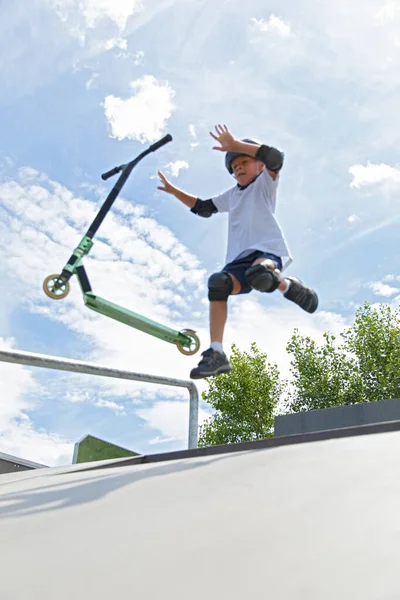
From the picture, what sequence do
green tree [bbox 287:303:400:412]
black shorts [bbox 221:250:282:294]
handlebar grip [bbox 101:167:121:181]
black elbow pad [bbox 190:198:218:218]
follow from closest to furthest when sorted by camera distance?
black shorts [bbox 221:250:282:294] → black elbow pad [bbox 190:198:218:218] → handlebar grip [bbox 101:167:121:181] → green tree [bbox 287:303:400:412]

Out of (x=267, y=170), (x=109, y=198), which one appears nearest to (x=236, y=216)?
(x=267, y=170)

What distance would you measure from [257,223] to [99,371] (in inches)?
59.7

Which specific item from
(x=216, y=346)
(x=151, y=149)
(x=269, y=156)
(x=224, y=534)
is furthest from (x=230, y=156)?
(x=224, y=534)

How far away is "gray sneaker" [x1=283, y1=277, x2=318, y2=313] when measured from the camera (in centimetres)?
289

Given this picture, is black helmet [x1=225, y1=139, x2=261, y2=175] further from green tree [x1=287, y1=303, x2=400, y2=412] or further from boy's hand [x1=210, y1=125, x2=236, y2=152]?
green tree [x1=287, y1=303, x2=400, y2=412]

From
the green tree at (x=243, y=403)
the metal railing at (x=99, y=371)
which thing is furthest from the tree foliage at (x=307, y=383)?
the metal railing at (x=99, y=371)

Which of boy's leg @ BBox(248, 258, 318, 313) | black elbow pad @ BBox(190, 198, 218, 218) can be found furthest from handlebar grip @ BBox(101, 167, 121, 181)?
boy's leg @ BBox(248, 258, 318, 313)

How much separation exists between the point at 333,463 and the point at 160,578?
810mm

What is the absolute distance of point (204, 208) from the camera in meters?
3.63

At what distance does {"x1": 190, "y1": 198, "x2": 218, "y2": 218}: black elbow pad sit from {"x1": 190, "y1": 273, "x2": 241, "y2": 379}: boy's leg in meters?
0.84

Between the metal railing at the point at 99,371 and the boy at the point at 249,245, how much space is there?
1.14 metres

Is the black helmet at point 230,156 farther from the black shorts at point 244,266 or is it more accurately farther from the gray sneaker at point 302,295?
the gray sneaker at point 302,295

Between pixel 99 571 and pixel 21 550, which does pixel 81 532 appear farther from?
pixel 99 571

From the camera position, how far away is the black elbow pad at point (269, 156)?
121 inches
